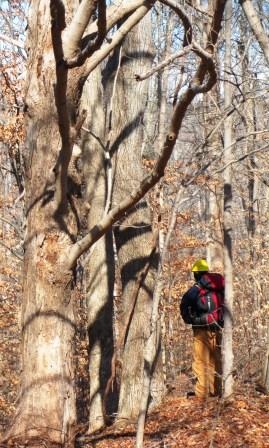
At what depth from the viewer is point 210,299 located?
828cm

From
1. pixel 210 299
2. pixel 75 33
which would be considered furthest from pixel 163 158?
pixel 210 299

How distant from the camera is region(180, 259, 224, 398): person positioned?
8289mm

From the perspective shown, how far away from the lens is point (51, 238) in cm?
514

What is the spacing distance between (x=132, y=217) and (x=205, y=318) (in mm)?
1728

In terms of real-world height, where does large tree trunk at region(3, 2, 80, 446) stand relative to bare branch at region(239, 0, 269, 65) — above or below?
below

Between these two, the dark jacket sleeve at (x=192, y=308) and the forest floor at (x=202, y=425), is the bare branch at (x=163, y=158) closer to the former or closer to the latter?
the forest floor at (x=202, y=425)

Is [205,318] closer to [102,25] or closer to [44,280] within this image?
[44,280]

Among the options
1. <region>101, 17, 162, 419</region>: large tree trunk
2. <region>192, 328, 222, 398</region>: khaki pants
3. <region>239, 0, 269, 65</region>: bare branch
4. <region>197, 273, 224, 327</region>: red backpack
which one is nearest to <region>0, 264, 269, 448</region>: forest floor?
<region>192, 328, 222, 398</region>: khaki pants

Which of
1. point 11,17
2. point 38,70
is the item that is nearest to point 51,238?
point 38,70

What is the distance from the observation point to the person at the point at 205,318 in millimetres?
8289

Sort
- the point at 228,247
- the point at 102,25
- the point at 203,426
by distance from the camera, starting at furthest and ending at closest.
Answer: the point at 228,247
the point at 203,426
the point at 102,25

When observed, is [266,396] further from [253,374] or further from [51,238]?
[51,238]

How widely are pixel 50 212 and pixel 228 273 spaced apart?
316 cm

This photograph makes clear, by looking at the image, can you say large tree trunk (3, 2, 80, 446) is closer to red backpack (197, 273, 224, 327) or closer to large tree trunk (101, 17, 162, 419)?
large tree trunk (101, 17, 162, 419)
